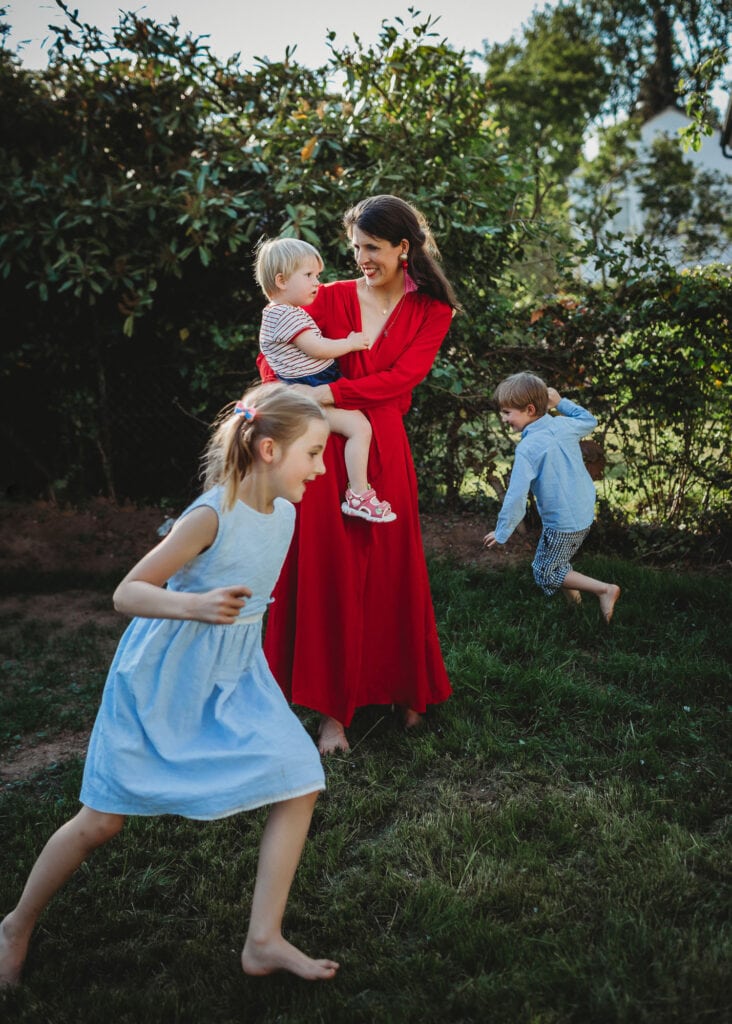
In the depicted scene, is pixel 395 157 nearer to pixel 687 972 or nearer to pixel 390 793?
pixel 390 793

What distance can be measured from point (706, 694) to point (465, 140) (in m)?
4.00

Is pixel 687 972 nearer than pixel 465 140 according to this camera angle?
Yes

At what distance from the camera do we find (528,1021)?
76.7 inches

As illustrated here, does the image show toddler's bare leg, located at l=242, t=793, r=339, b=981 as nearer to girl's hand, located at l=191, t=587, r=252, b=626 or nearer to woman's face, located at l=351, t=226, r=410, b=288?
girl's hand, located at l=191, t=587, r=252, b=626

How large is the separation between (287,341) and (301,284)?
235 millimetres

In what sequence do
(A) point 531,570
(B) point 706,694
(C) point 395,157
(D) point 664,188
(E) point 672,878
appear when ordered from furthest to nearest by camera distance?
1. (D) point 664,188
2. (C) point 395,157
3. (A) point 531,570
4. (B) point 706,694
5. (E) point 672,878

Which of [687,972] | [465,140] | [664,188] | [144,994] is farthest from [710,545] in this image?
[664,188]

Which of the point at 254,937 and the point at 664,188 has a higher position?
the point at 664,188

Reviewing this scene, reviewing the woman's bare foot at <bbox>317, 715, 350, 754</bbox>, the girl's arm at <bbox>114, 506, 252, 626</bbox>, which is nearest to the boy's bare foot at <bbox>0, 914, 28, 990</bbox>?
the girl's arm at <bbox>114, 506, 252, 626</bbox>

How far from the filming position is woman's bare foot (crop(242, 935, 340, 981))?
2.05m

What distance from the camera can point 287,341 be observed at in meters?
3.23

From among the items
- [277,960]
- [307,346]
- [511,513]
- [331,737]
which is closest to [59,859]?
[277,960]

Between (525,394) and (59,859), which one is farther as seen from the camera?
(525,394)

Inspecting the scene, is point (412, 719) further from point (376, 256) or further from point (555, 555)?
point (376, 256)
